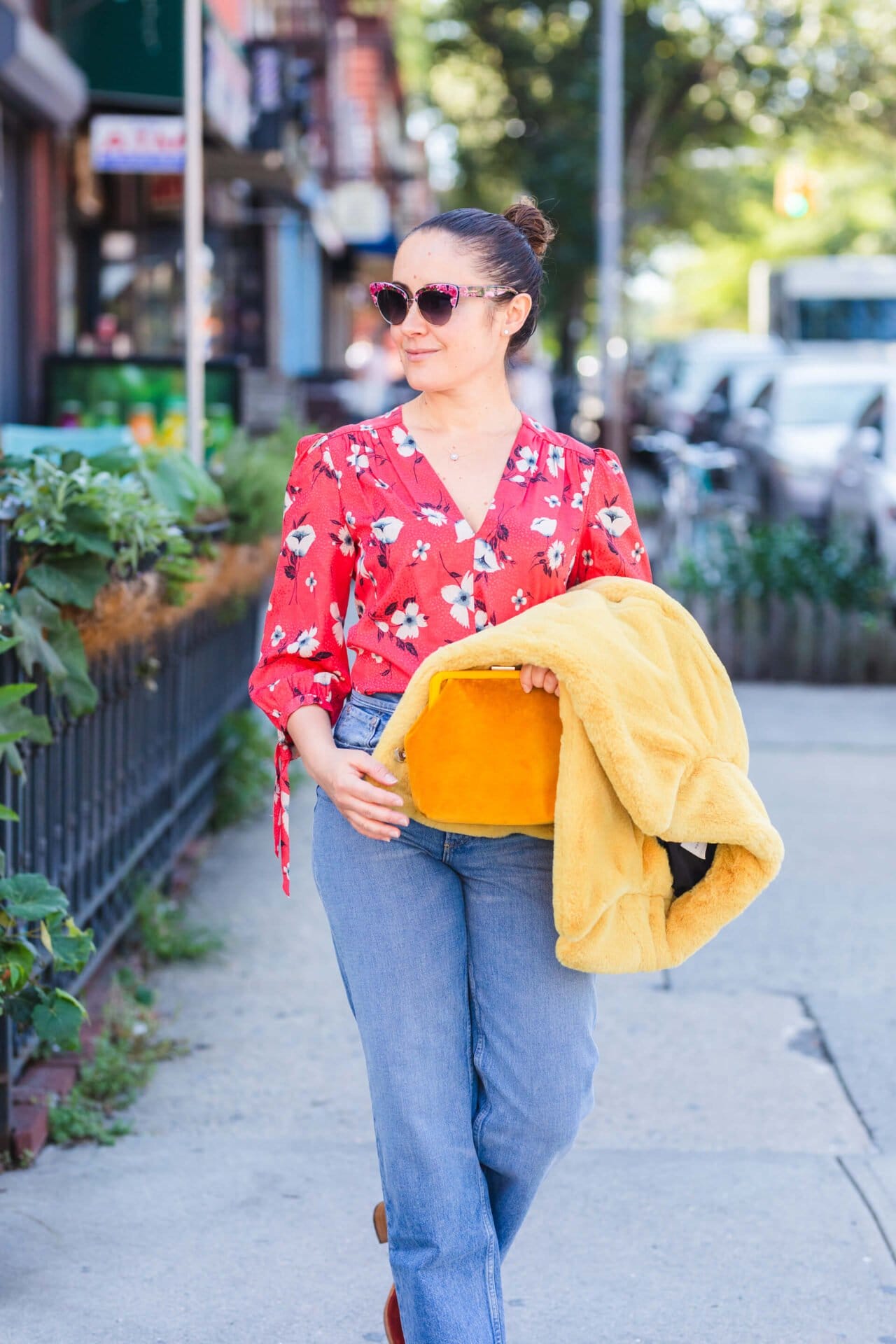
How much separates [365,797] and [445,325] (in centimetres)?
75

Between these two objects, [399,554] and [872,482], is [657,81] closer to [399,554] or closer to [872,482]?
[872,482]

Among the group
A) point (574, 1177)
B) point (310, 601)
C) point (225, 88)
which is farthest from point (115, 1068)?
point (225, 88)

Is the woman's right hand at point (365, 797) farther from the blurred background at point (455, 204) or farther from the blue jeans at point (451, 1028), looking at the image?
the blurred background at point (455, 204)

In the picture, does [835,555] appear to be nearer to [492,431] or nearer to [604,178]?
[492,431]

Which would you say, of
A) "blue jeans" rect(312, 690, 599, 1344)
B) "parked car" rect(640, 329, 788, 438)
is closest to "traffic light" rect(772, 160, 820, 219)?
"parked car" rect(640, 329, 788, 438)

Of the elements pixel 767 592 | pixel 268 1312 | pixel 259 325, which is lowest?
pixel 268 1312

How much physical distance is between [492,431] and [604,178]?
65.0 feet

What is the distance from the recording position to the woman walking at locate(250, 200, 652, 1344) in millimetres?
2584

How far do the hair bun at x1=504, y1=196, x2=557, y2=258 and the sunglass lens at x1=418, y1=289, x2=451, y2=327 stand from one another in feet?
0.82

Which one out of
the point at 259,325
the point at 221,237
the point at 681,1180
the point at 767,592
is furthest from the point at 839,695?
the point at 259,325

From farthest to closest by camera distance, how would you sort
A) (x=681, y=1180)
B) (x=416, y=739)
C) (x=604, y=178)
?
(x=604, y=178)
(x=681, y=1180)
(x=416, y=739)

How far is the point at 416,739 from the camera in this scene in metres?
2.45

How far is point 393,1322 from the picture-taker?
2807mm

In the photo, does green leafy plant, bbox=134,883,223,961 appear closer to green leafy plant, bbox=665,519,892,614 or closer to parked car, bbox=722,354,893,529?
green leafy plant, bbox=665,519,892,614
